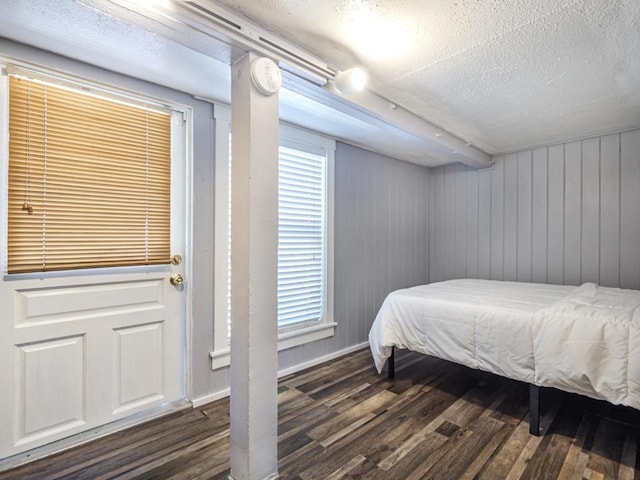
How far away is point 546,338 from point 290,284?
6.18ft

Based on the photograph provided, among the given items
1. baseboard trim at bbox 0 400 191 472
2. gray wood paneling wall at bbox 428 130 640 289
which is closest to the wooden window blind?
baseboard trim at bbox 0 400 191 472

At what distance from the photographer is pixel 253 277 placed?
154 cm

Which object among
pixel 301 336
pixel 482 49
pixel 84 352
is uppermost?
pixel 482 49

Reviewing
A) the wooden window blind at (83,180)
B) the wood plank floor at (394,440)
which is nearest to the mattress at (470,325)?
the wood plank floor at (394,440)

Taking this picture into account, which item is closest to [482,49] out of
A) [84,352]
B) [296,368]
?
[296,368]

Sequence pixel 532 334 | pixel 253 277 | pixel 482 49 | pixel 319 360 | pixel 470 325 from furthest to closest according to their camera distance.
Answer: pixel 319 360 < pixel 470 325 < pixel 532 334 < pixel 482 49 < pixel 253 277

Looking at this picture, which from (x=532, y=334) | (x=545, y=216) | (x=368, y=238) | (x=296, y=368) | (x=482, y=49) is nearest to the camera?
(x=482, y=49)

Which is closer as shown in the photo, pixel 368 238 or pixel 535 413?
pixel 535 413

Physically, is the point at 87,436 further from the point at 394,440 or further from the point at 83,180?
the point at 394,440

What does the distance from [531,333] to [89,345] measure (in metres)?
2.67

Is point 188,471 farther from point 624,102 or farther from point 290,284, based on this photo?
point 624,102

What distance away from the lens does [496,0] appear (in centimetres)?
138

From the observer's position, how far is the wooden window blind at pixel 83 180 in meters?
1.77

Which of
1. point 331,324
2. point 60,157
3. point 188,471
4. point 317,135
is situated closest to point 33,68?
point 60,157
